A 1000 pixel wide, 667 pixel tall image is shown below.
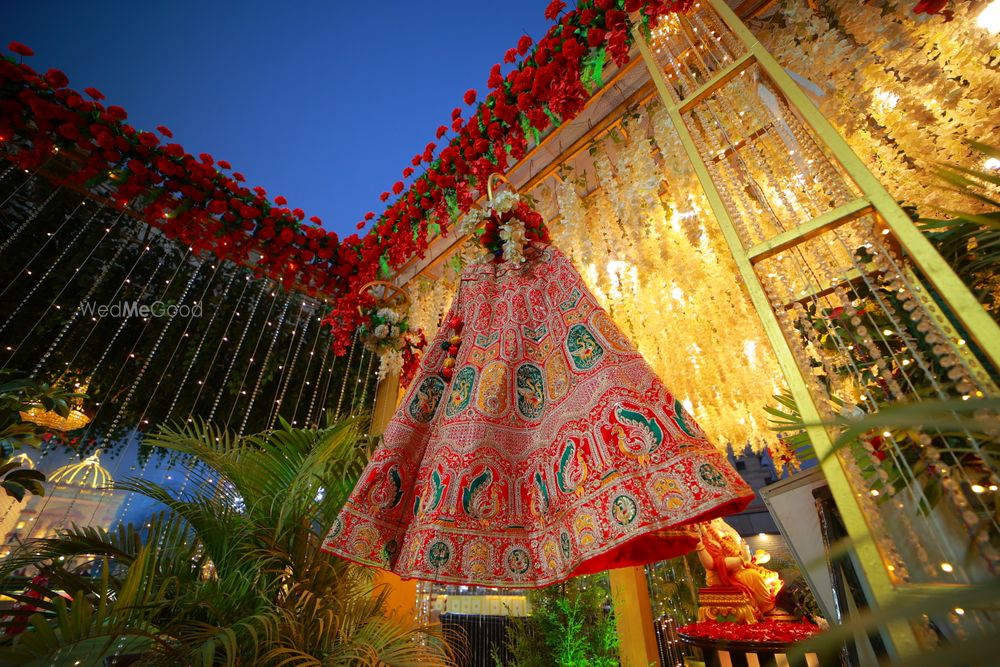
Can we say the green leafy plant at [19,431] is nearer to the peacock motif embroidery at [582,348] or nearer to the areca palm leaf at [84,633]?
the areca palm leaf at [84,633]

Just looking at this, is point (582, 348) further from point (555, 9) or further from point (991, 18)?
point (555, 9)

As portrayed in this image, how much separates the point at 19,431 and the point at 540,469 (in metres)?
2.84

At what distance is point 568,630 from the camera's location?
2488 mm

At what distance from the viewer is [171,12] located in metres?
14.1

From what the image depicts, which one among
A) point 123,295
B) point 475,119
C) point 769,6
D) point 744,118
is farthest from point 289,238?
point 769,6

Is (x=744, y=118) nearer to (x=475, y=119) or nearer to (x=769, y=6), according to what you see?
(x=769, y=6)

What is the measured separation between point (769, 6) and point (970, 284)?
1.73 m

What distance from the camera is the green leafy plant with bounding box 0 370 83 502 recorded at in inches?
78.8

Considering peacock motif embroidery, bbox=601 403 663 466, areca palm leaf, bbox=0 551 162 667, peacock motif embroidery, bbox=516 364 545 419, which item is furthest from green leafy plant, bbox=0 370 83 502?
peacock motif embroidery, bbox=601 403 663 466

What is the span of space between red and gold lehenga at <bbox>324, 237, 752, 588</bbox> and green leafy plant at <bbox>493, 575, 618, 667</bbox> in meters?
1.80

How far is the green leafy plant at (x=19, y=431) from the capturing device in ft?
6.57

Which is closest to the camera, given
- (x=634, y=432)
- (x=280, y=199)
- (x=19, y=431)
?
(x=634, y=432)

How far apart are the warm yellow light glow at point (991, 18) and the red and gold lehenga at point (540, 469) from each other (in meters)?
1.63

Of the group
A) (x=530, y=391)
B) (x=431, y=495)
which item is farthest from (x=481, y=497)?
(x=530, y=391)
